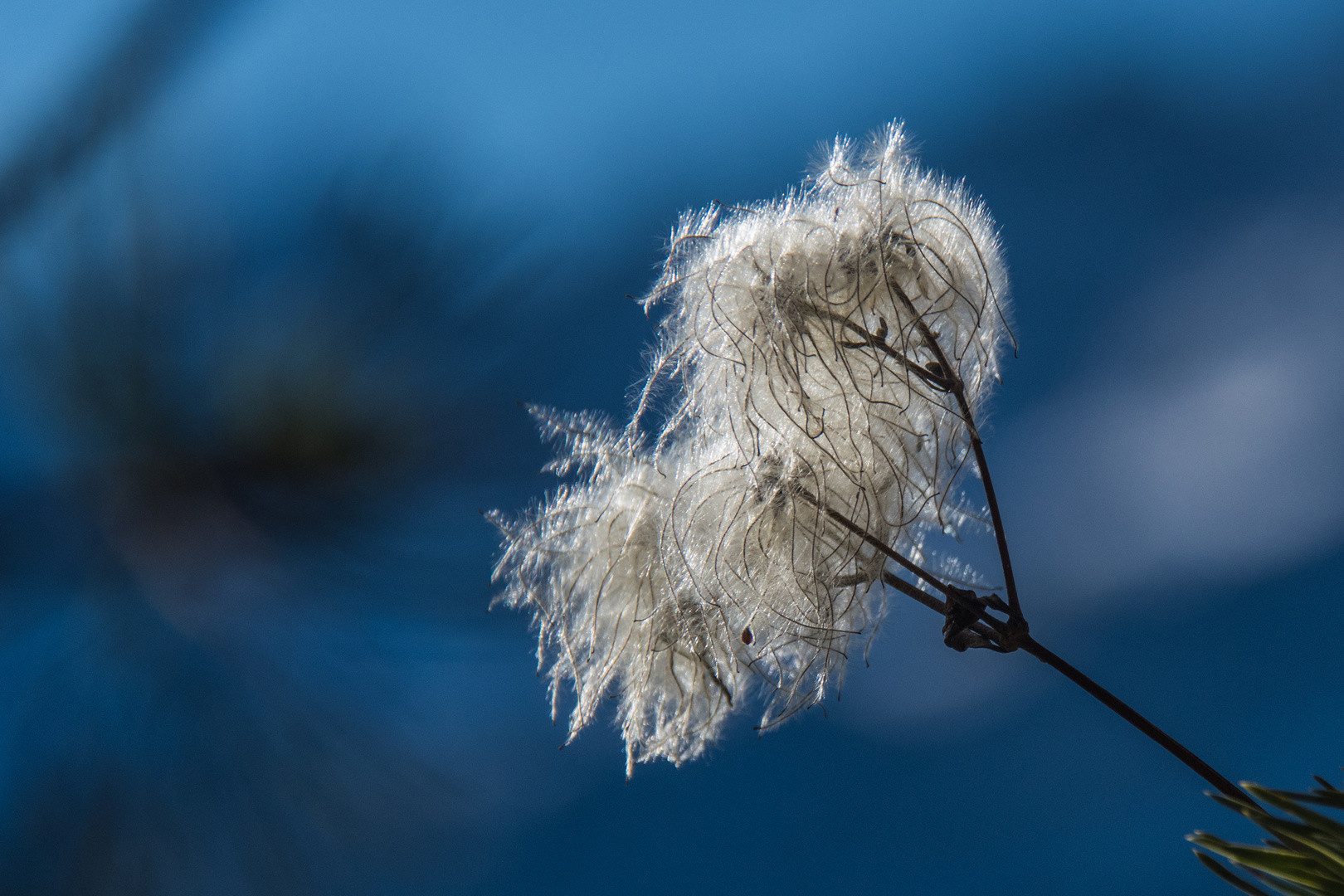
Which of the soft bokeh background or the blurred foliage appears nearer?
the blurred foliage

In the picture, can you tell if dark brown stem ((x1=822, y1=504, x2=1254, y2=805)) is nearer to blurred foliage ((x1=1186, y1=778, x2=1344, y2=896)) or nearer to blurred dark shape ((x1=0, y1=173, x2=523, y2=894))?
blurred foliage ((x1=1186, y1=778, x2=1344, y2=896))

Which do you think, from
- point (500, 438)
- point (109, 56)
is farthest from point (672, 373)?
point (109, 56)

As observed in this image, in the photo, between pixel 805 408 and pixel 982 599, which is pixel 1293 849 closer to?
pixel 982 599

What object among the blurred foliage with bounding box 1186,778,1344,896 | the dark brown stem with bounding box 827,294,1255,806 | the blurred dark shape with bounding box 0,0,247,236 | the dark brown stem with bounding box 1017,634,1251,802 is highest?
the blurred dark shape with bounding box 0,0,247,236

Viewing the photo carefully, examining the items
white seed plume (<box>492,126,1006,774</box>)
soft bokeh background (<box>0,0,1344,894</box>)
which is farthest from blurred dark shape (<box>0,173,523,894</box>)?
white seed plume (<box>492,126,1006,774</box>)

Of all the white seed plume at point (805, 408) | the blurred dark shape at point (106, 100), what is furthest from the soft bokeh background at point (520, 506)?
the white seed plume at point (805, 408)

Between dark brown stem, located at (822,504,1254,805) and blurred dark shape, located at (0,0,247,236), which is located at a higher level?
blurred dark shape, located at (0,0,247,236)
